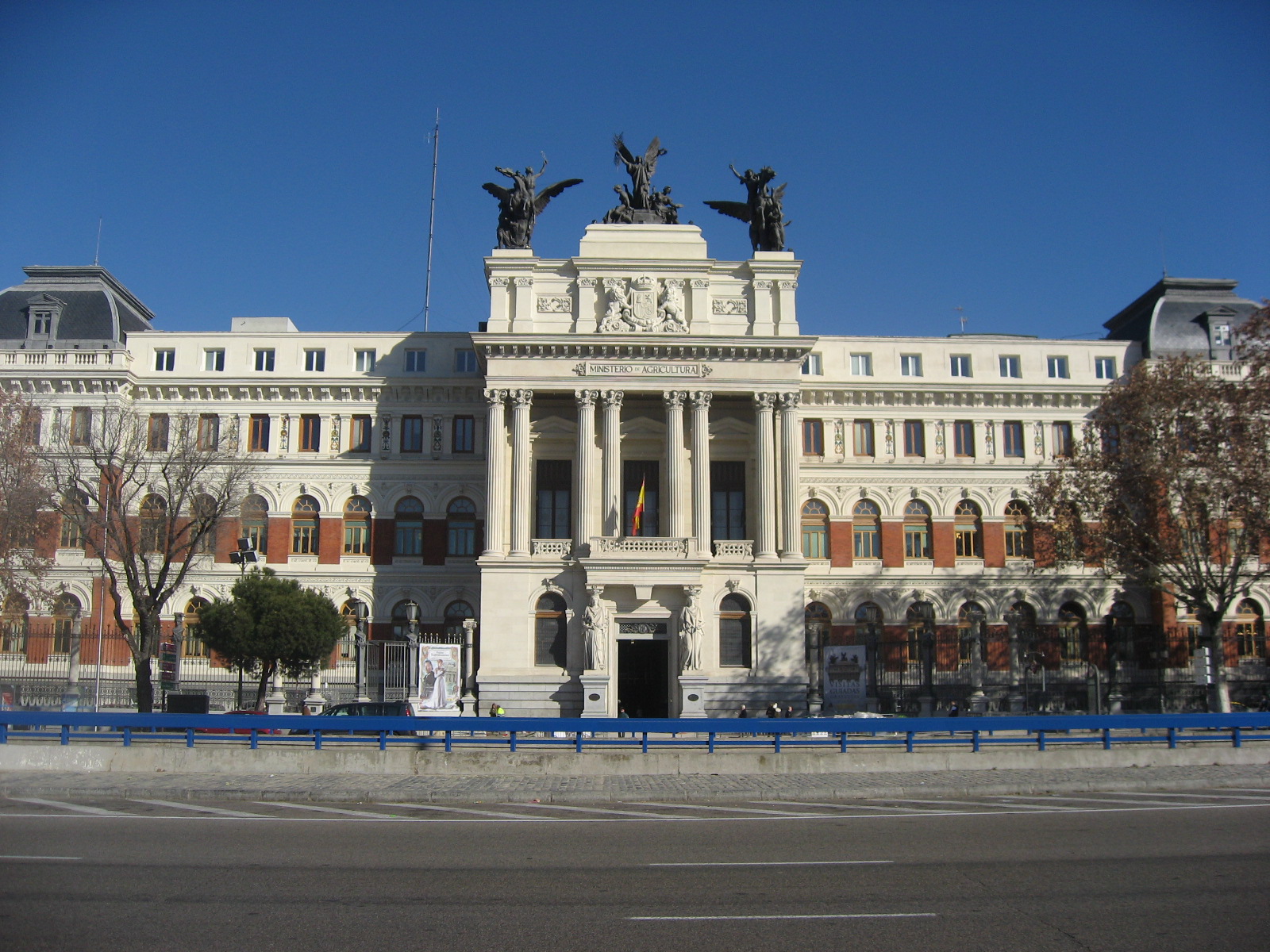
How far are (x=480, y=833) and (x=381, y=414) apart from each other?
35.9 m

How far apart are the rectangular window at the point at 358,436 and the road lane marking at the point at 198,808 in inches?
1202

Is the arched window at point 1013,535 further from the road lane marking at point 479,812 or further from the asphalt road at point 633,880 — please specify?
the road lane marking at point 479,812

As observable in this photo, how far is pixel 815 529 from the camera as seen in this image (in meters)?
50.8

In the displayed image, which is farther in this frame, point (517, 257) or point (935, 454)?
point (935, 454)

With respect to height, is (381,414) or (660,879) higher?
(381,414)

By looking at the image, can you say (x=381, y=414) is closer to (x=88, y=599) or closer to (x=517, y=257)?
(x=517, y=257)

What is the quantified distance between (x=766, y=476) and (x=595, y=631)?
9.75 metres

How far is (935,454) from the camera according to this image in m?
51.3

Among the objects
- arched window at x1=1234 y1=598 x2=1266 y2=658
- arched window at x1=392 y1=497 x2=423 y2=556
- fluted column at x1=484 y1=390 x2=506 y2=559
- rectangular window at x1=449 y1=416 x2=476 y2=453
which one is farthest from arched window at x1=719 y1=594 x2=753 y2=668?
arched window at x1=1234 y1=598 x2=1266 y2=658

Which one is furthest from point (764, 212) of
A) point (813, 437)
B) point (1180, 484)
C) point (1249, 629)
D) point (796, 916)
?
point (796, 916)

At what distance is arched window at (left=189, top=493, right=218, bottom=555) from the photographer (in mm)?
39719

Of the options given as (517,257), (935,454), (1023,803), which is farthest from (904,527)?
(1023,803)

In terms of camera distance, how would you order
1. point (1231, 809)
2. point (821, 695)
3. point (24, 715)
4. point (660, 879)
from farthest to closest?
point (821, 695)
point (24, 715)
point (1231, 809)
point (660, 879)

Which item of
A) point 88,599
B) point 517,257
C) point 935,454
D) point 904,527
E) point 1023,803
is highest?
point 517,257
